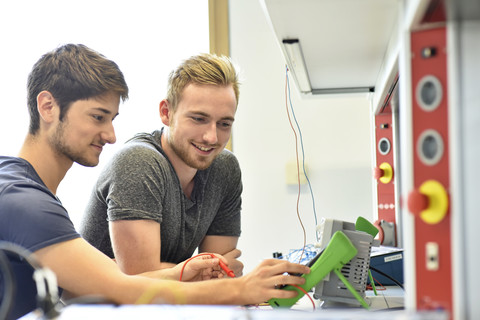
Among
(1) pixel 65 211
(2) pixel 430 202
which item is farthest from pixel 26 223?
(2) pixel 430 202

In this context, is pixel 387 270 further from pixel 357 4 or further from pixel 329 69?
pixel 357 4

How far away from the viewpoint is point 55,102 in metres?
1.28

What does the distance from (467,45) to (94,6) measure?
2382 millimetres

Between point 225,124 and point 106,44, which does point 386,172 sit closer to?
point 225,124

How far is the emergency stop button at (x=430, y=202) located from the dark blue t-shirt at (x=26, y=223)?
0.71 metres

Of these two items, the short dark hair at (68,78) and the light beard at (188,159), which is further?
the light beard at (188,159)

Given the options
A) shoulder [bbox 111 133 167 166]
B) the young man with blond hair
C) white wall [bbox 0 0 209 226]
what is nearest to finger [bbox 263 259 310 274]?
the young man with blond hair

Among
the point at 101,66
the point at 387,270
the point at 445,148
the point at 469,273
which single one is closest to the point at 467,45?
the point at 445,148

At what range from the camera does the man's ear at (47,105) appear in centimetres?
127

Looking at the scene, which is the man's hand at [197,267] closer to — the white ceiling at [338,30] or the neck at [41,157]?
the neck at [41,157]

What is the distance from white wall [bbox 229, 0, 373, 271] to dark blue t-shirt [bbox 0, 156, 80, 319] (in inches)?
65.3

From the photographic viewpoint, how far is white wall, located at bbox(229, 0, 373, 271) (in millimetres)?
2609

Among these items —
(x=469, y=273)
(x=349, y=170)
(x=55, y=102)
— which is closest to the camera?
(x=469, y=273)

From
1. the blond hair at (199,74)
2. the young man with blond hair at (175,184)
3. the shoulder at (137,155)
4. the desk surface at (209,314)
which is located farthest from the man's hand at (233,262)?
the desk surface at (209,314)
